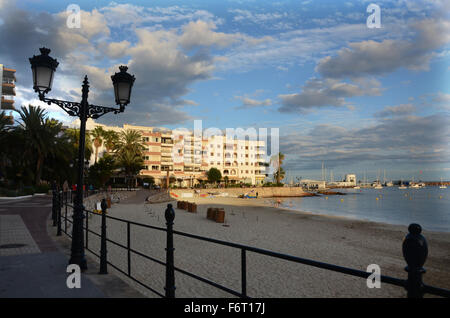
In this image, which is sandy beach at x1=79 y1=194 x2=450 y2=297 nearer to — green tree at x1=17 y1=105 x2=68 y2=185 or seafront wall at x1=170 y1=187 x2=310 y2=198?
green tree at x1=17 y1=105 x2=68 y2=185

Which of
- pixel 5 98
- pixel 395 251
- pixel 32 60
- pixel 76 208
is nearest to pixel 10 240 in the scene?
pixel 76 208

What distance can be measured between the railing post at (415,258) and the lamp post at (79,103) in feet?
20.9

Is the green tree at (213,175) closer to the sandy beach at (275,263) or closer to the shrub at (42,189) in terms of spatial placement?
the shrub at (42,189)

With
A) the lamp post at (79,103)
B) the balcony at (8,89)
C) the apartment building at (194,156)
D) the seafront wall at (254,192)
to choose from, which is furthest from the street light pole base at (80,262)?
the balcony at (8,89)

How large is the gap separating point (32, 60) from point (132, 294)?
587cm

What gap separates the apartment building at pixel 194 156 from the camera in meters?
88.6

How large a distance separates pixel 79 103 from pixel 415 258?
24.9 ft

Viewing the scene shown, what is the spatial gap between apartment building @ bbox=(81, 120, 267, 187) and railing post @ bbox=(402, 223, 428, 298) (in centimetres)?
7898

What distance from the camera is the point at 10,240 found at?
33.3ft

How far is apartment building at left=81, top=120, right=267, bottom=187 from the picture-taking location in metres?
88.6

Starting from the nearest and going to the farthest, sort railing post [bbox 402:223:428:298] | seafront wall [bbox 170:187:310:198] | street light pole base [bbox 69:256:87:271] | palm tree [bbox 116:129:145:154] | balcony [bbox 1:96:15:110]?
railing post [bbox 402:223:428:298] < street light pole base [bbox 69:256:87:271] < balcony [bbox 1:96:15:110] < palm tree [bbox 116:129:145:154] < seafront wall [bbox 170:187:310:198]

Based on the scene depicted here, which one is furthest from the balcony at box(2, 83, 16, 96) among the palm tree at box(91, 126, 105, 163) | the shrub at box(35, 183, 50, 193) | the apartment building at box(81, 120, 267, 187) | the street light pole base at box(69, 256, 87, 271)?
the street light pole base at box(69, 256, 87, 271)

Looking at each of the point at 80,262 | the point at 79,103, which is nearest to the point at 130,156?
the point at 79,103

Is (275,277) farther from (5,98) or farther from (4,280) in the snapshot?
(5,98)
